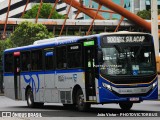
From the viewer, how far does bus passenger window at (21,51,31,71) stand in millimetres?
25906

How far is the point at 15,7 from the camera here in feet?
547

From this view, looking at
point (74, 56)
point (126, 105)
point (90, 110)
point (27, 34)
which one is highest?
point (27, 34)

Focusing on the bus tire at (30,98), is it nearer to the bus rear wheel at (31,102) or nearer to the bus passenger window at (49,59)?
the bus rear wheel at (31,102)

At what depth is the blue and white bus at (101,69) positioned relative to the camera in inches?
773

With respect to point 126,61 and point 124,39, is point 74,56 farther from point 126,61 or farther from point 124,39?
point 126,61

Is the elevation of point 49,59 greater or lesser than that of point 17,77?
greater

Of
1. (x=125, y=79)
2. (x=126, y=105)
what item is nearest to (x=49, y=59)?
(x=126, y=105)

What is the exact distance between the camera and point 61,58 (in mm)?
22734

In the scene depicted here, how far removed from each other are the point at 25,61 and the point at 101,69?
7.27m

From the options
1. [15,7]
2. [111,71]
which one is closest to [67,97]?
[111,71]

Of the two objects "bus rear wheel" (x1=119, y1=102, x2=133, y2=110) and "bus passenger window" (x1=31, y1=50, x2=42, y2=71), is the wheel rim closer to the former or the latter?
"bus rear wheel" (x1=119, y1=102, x2=133, y2=110)

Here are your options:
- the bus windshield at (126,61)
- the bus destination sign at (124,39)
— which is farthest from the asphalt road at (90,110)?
the bus destination sign at (124,39)

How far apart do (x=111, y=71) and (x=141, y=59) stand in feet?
3.76

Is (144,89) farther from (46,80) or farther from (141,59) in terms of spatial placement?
(46,80)
